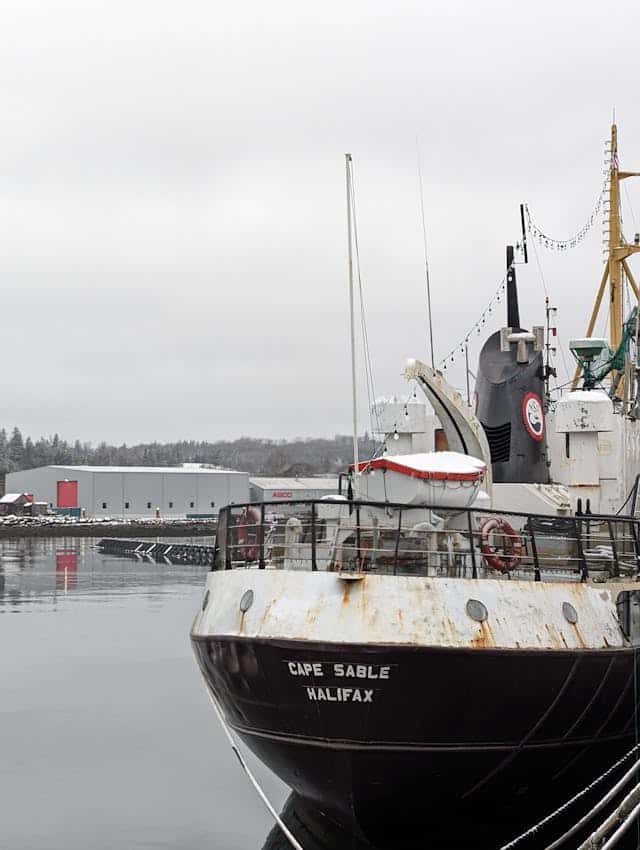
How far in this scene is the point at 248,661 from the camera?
15.6 metres

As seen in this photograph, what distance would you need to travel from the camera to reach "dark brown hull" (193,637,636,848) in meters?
14.8

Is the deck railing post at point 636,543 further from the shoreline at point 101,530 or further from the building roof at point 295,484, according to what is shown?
the building roof at point 295,484

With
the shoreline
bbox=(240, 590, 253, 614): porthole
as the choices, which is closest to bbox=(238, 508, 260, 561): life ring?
bbox=(240, 590, 253, 614): porthole

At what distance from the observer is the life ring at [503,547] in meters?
16.6

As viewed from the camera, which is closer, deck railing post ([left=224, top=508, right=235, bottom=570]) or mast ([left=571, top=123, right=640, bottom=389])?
deck railing post ([left=224, top=508, right=235, bottom=570])

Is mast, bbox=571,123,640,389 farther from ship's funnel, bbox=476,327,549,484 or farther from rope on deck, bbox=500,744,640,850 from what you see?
rope on deck, bbox=500,744,640,850

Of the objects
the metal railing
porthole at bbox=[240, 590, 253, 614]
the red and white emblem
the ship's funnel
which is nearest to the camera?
porthole at bbox=[240, 590, 253, 614]

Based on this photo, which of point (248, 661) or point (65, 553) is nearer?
point (248, 661)

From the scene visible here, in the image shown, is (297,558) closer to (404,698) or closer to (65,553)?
(404,698)

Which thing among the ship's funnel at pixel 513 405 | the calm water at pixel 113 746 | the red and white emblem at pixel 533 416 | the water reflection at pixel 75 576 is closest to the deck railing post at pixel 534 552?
the calm water at pixel 113 746

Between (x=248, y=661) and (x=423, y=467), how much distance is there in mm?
3998

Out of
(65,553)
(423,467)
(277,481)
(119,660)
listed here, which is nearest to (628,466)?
(423,467)

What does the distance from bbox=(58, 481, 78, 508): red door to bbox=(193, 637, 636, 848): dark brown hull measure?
4574 inches

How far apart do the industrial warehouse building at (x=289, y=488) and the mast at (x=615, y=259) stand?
256 feet
